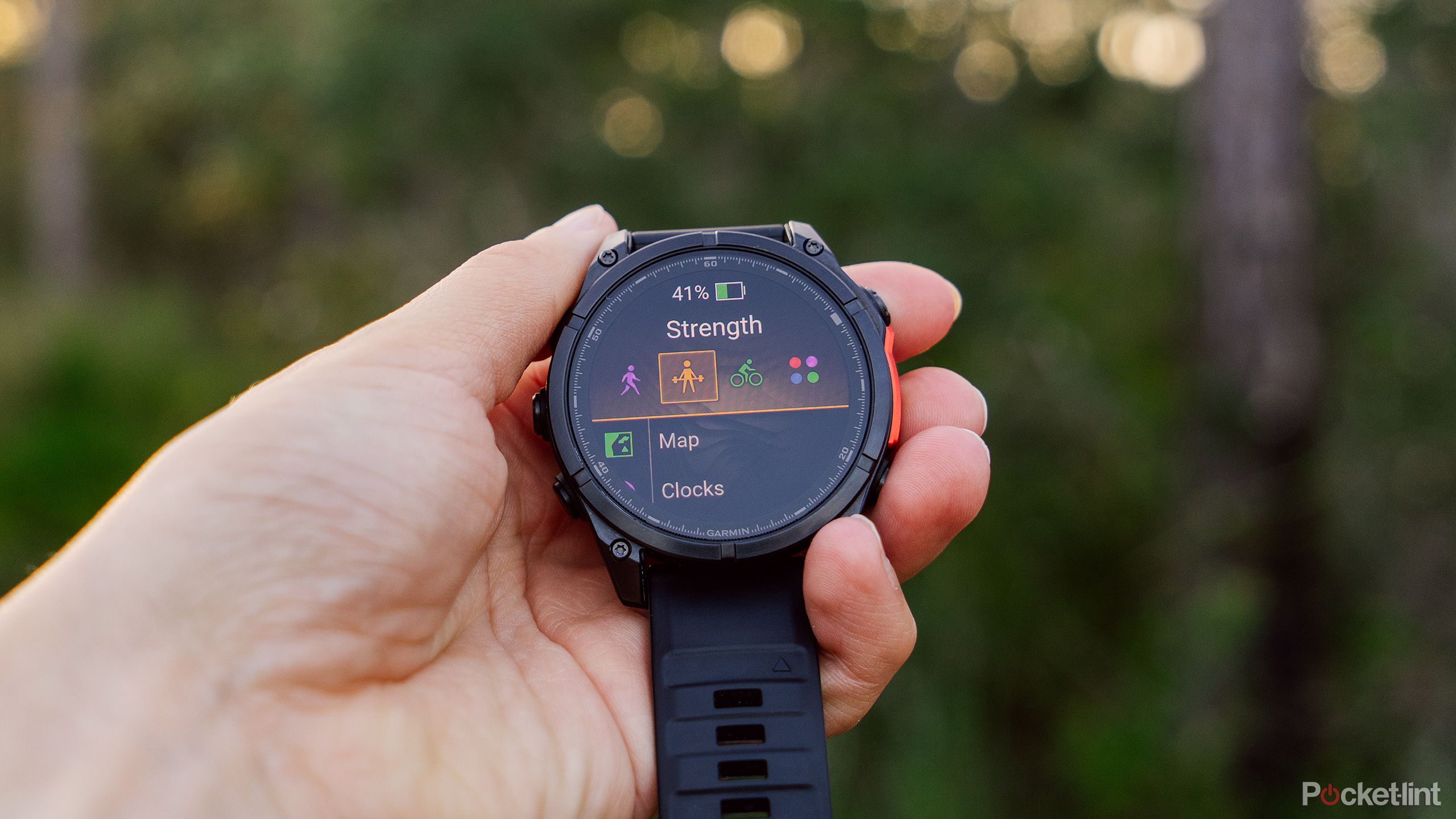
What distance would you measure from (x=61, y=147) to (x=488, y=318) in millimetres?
12953

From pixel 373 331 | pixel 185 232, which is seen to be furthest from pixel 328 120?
pixel 185 232

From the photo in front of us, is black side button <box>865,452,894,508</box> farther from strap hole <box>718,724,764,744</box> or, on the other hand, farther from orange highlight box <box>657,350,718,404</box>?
strap hole <box>718,724,764,744</box>

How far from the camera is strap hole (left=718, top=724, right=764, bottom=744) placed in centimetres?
166

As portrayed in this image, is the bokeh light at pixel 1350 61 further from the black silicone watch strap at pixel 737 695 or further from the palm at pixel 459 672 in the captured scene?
the palm at pixel 459 672

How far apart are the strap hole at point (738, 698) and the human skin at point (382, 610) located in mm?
131

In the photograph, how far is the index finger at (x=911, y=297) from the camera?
1.98 m

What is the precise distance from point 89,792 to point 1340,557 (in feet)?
12.6

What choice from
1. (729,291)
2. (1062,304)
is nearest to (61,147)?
(1062,304)

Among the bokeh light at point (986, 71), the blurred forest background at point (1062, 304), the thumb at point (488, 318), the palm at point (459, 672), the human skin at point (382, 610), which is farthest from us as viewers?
the bokeh light at point (986, 71)

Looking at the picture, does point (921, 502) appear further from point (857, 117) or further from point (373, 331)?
point (857, 117)

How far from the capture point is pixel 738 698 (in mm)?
1690

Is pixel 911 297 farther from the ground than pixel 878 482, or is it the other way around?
pixel 911 297

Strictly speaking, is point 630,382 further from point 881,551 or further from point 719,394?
point 881,551

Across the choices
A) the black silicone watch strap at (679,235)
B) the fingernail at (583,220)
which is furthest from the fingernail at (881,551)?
the fingernail at (583,220)
